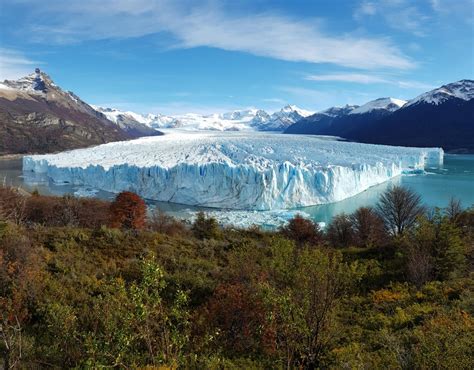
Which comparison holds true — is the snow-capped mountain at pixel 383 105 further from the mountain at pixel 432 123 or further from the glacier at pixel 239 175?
the glacier at pixel 239 175

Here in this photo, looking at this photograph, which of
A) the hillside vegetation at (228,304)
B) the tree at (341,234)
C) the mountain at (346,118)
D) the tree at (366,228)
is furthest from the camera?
the mountain at (346,118)

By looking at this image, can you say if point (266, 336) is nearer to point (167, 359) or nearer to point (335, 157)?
point (167, 359)

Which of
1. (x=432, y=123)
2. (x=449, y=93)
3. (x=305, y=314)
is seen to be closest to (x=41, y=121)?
(x=432, y=123)

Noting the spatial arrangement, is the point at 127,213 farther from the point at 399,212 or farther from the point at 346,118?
the point at 346,118

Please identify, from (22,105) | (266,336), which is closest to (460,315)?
(266,336)

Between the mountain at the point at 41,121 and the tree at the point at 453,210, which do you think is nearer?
the tree at the point at 453,210

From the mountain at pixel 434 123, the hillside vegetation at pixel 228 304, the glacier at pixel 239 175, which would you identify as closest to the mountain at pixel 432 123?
the mountain at pixel 434 123
